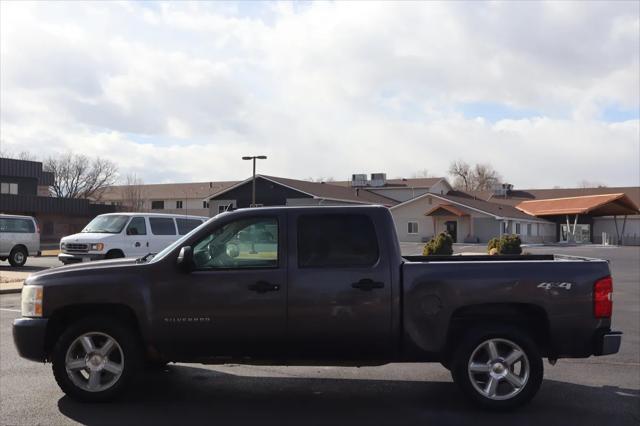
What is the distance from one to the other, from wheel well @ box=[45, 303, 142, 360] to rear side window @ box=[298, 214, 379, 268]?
1735 millimetres

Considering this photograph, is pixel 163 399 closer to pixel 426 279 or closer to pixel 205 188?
pixel 426 279

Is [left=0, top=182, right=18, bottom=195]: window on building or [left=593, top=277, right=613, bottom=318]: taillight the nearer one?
[left=593, top=277, right=613, bottom=318]: taillight

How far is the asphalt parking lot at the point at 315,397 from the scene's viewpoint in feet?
18.1

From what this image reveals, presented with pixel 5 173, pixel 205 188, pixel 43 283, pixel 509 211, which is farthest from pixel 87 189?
pixel 43 283

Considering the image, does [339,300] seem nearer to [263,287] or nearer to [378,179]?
[263,287]

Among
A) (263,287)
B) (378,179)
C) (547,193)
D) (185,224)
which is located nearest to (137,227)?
(185,224)

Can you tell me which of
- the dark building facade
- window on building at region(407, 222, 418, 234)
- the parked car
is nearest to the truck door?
the parked car

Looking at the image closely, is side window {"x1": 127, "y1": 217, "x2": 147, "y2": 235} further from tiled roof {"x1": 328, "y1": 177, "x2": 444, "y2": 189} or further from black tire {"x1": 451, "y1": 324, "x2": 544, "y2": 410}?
tiled roof {"x1": 328, "y1": 177, "x2": 444, "y2": 189}

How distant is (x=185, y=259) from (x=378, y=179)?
75.1 meters

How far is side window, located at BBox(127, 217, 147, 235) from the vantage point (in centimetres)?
1711

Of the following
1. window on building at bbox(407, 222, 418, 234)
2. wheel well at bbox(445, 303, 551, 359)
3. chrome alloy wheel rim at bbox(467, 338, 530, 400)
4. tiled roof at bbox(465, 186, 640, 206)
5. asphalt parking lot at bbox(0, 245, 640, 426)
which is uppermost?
tiled roof at bbox(465, 186, 640, 206)

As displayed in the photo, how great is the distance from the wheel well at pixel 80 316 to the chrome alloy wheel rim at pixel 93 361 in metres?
0.21

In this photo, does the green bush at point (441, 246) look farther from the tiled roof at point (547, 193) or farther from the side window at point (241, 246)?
the tiled roof at point (547, 193)

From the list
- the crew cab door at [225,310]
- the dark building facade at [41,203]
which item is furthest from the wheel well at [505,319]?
the dark building facade at [41,203]
